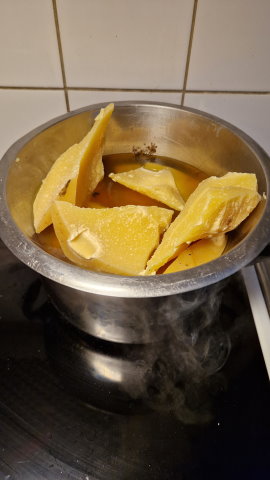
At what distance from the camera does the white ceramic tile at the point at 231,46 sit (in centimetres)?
63

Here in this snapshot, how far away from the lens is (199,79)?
0.72 m

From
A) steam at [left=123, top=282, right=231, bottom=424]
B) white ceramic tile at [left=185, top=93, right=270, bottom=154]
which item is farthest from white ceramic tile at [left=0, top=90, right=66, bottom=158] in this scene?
steam at [left=123, top=282, right=231, bottom=424]

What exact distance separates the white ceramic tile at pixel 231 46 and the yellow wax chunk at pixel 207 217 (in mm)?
283

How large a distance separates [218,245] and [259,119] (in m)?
0.36

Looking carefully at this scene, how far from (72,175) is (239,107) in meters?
0.40

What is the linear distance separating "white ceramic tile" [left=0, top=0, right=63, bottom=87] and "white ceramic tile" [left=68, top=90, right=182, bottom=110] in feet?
0.13

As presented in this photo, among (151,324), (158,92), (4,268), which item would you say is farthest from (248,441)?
(158,92)

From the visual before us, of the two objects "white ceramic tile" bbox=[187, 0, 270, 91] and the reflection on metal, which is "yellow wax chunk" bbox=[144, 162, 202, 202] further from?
the reflection on metal

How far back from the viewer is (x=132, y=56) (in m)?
0.69

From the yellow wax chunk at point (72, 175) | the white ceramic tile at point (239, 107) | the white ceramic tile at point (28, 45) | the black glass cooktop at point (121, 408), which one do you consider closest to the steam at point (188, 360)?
the black glass cooktop at point (121, 408)

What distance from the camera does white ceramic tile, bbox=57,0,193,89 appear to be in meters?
0.63

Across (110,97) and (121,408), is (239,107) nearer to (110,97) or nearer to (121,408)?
(110,97)

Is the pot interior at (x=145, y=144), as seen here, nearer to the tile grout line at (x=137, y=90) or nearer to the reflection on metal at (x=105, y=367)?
the tile grout line at (x=137, y=90)

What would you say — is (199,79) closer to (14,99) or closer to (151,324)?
(14,99)
